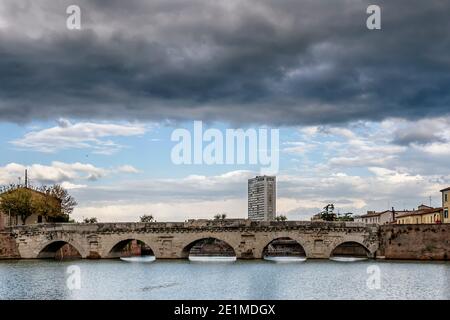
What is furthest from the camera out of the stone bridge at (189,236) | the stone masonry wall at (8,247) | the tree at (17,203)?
the tree at (17,203)

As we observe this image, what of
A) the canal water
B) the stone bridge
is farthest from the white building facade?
the canal water

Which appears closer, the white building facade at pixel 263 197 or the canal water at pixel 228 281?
the canal water at pixel 228 281

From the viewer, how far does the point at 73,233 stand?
5916 centimetres

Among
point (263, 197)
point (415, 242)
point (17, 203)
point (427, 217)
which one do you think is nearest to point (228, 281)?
point (415, 242)

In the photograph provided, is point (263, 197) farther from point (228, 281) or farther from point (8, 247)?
point (228, 281)

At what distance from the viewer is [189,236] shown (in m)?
57.3

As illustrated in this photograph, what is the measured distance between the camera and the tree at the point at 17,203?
6944 centimetres

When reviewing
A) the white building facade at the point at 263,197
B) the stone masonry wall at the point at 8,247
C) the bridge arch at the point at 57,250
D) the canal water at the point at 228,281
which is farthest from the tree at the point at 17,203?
the white building facade at the point at 263,197

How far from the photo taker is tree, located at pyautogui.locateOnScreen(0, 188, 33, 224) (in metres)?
69.4

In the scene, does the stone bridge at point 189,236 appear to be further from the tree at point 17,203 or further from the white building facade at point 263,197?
the white building facade at point 263,197

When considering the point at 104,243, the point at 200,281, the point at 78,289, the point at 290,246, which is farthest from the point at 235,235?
the point at 290,246

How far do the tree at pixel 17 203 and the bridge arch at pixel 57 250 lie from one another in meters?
5.29

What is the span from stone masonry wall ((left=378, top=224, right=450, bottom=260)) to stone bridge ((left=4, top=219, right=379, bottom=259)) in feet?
3.05
